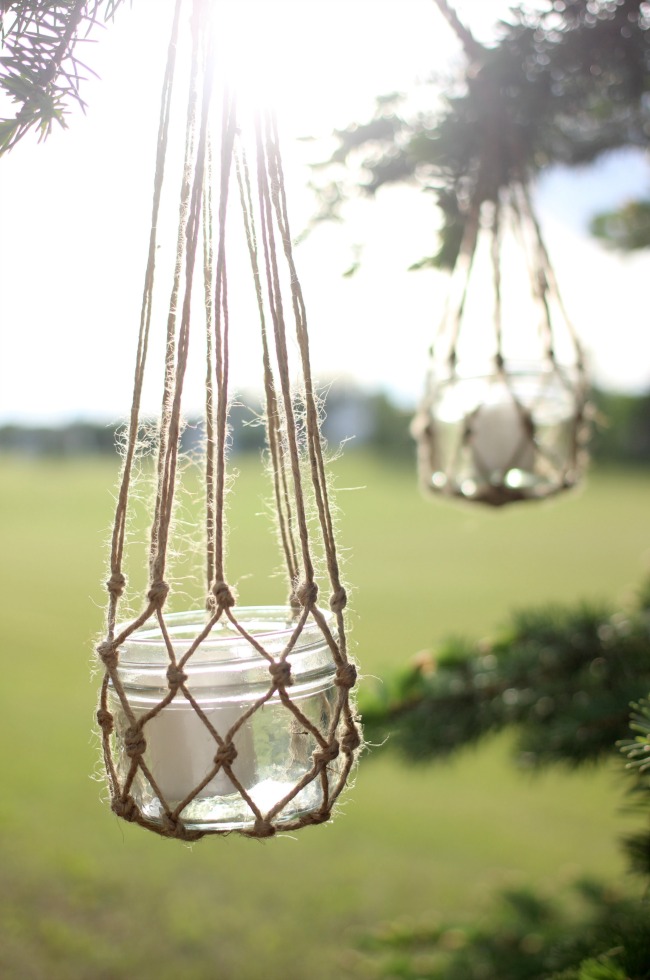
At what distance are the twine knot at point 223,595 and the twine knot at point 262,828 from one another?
9 centimetres

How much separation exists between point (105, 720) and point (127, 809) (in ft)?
0.13

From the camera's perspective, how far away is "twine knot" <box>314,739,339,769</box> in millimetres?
387

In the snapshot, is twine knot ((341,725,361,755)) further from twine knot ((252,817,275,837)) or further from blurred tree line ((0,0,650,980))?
blurred tree line ((0,0,650,980))

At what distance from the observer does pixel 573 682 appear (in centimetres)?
81

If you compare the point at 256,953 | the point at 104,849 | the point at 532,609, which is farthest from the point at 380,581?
the point at 532,609

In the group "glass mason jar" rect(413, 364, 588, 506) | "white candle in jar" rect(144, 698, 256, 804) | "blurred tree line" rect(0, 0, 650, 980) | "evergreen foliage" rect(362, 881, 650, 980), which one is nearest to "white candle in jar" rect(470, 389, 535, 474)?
"glass mason jar" rect(413, 364, 588, 506)

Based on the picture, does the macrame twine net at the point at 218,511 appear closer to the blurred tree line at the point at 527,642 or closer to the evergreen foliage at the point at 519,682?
the blurred tree line at the point at 527,642

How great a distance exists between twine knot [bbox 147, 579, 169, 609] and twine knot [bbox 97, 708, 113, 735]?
68 mm

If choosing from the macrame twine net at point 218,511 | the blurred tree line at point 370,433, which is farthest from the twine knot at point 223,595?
the blurred tree line at point 370,433

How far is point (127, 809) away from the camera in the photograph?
401 mm

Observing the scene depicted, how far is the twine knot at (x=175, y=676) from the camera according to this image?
372mm

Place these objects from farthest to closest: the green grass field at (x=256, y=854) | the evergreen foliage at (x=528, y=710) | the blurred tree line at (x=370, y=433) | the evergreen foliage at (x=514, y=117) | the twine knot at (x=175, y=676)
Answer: the blurred tree line at (x=370, y=433)
the green grass field at (x=256, y=854)
the evergreen foliage at (x=528, y=710)
the evergreen foliage at (x=514, y=117)
the twine knot at (x=175, y=676)

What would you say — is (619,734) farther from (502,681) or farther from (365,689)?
(365,689)

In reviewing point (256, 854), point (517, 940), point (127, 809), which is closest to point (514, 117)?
point (127, 809)
